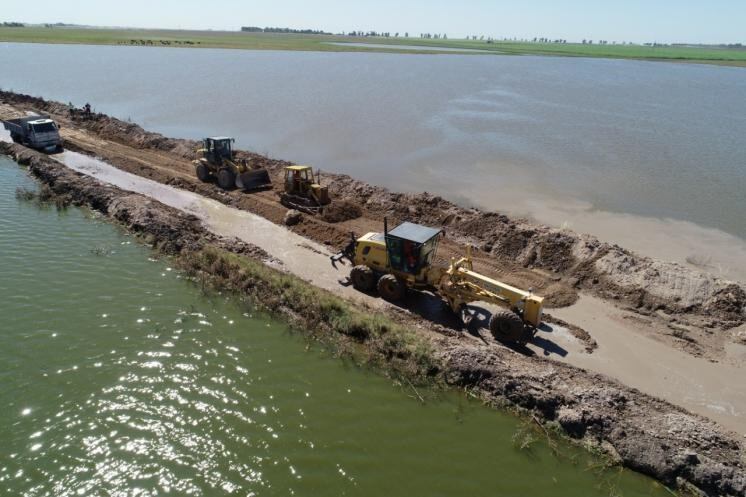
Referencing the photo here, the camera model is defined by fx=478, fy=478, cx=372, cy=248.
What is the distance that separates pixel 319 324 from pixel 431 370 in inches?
133

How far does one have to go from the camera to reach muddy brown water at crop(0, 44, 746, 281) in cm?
2294

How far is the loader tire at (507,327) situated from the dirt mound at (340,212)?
30.5ft

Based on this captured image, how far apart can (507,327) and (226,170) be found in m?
16.4

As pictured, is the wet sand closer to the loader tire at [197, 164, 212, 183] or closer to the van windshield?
the loader tire at [197, 164, 212, 183]

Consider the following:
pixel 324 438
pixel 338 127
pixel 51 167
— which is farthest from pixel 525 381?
pixel 338 127

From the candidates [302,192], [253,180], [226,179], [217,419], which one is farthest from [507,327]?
[226,179]

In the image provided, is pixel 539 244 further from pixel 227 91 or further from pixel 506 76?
pixel 506 76

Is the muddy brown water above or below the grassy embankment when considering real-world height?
above

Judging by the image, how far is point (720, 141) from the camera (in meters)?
35.5

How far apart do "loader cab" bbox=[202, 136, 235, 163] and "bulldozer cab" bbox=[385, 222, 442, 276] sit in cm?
1320

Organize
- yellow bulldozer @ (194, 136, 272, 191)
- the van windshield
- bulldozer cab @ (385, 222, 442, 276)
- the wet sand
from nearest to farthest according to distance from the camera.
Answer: the wet sand → bulldozer cab @ (385, 222, 442, 276) → yellow bulldozer @ (194, 136, 272, 191) → the van windshield

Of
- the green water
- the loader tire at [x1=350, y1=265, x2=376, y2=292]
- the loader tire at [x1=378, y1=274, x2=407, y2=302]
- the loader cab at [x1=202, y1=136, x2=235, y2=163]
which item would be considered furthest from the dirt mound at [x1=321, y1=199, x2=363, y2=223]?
the green water

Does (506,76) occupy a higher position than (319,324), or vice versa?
(506,76)

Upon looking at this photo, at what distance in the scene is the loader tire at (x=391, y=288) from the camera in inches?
558
